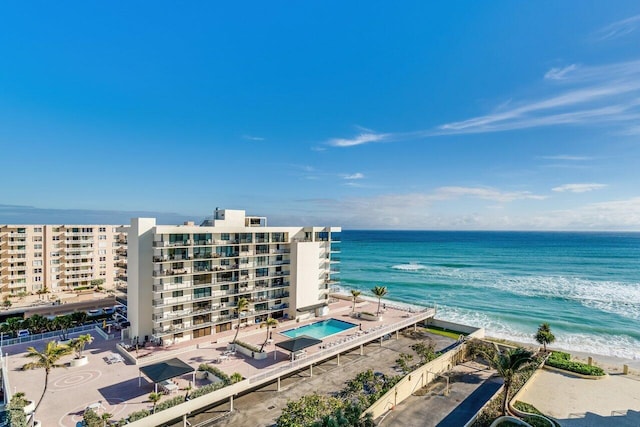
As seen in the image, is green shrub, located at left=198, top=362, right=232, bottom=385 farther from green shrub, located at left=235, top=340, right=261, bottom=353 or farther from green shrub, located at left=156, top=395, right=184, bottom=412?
green shrub, located at left=235, top=340, right=261, bottom=353

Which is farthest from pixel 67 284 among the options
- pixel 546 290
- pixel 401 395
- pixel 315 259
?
pixel 546 290

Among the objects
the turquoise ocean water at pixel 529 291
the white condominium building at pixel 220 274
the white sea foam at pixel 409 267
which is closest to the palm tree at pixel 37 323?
the white condominium building at pixel 220 274

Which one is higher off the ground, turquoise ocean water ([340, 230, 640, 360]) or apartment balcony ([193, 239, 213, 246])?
apartment balcony ([193, 239, 213, 246])

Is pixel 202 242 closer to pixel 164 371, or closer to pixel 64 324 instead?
pixel 164 371

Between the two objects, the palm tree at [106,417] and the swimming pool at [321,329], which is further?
the swimming pool at [321,329]

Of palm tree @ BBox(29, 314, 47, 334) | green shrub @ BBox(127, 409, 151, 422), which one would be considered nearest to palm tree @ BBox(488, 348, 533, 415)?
green shrub @ BBox(127, 409, 151, 422)

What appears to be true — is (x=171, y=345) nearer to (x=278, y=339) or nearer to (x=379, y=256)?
(x=278, y=339)

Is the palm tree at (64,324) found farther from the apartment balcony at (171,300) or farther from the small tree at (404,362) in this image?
the small tree at (404,362)
